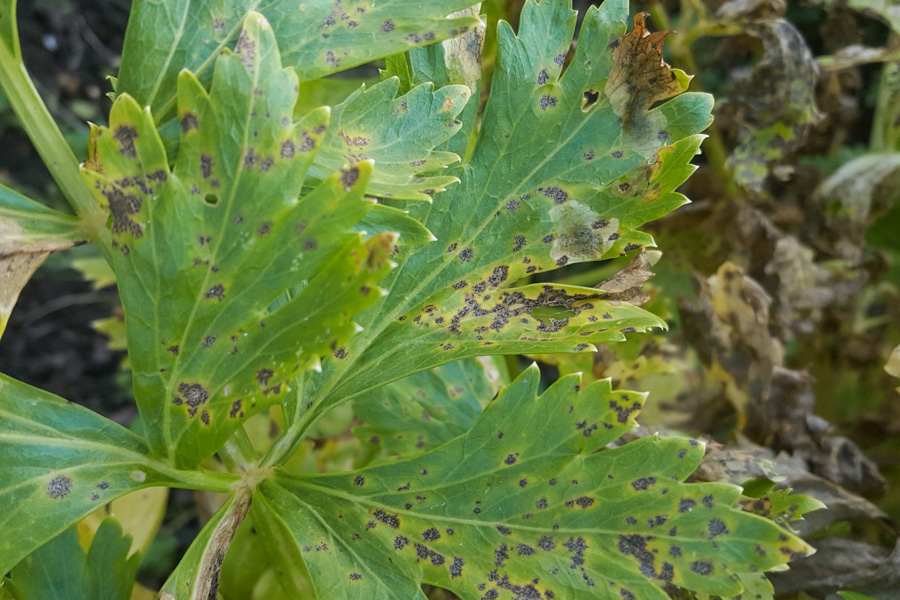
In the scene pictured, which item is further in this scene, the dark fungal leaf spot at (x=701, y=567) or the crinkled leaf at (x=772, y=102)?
the crinkled leaf at (x=772, y=102)

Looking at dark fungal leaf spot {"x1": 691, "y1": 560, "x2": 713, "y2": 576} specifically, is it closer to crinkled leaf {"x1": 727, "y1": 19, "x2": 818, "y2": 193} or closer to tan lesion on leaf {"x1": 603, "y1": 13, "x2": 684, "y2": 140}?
tan lesion on leaf {"x1": 603, "y1": 13, "x2": 684, "y2": 140}

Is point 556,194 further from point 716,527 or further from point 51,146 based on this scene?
point 51,146

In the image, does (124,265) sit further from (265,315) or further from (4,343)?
(4,343)

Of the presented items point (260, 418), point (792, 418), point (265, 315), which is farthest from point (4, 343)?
point (792, 418)

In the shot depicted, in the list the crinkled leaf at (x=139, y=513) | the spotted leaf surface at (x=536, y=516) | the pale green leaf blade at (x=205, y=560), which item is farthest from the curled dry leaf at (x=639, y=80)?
the crinkled leaf at (x=139, y=513)

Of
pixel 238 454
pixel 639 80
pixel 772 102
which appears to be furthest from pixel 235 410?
pixel 772 102

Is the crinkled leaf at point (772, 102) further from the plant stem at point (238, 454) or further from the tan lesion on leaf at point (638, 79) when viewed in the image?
the plant stem at point (238, 454)

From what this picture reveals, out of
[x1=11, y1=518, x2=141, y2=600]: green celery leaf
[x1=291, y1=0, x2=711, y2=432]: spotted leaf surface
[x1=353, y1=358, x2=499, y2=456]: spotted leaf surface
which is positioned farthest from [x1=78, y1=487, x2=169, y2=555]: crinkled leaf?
[x1=291, y1=0, x2=711, y2=432]: spotted leaf surface
